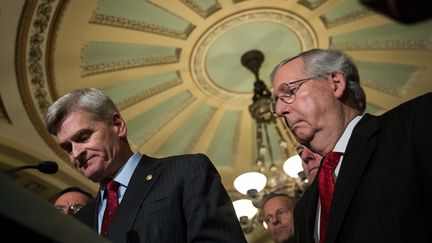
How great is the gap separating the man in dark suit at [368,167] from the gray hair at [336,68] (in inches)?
1.4

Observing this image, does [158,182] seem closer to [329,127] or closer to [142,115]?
[329,127]

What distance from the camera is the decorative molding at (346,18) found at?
5.46 meters

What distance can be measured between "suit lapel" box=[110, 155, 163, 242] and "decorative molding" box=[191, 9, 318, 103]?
4.00 m

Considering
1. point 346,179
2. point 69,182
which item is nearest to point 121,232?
point 346,179

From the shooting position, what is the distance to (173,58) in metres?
5.76

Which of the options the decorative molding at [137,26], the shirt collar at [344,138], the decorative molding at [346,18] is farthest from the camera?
the decorative molding at [346,18]

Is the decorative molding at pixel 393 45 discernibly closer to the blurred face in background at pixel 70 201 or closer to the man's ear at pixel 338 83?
the blurred face in background at pixel 70 201

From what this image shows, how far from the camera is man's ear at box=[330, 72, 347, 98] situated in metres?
1.89

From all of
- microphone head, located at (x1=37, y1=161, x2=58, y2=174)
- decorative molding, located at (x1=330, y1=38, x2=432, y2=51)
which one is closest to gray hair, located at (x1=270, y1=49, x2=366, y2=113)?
microphone head, located at (x1=37, y1=161, x2=58, y2=174)

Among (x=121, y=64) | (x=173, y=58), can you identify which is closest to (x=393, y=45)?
(x=173, y=58)

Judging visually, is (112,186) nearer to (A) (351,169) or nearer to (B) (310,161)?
(A) (351,169)

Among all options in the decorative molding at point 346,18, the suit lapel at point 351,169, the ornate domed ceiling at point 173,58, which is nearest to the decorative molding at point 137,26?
the ornate domed ceiling at point 173,58

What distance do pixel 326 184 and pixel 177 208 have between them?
0.54 meters

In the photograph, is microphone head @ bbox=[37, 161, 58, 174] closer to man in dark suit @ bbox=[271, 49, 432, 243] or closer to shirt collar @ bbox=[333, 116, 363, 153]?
man in dark suit @ bbox=[271, 49, 432, 243]
